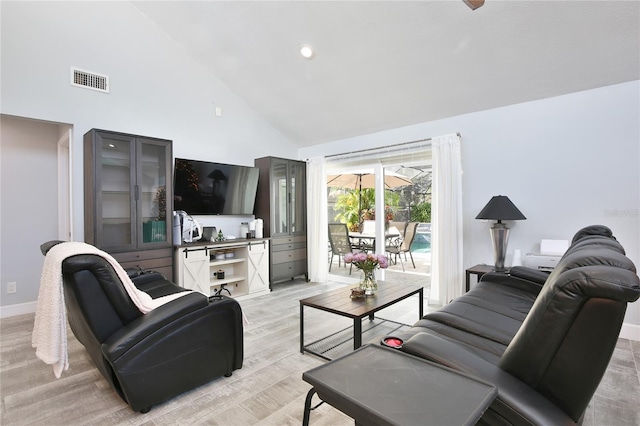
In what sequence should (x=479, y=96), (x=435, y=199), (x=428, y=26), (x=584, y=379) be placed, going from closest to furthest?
(x=584, y=379), (x=428, y=26), (x=479, y=96), (x=435, y=199)

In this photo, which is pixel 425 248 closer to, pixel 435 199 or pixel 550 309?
pixel 435 199

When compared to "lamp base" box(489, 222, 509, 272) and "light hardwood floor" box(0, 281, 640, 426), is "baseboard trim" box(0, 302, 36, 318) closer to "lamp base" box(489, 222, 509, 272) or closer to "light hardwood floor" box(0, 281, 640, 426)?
"light hardwood floor" box(0, 281, 640, 426)

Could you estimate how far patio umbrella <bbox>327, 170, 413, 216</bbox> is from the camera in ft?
15.1

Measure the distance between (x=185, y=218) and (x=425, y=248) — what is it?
3266 millimetres

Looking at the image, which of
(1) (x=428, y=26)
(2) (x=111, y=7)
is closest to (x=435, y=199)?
(1) (x=428, y=26)

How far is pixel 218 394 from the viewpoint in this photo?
2047 mm

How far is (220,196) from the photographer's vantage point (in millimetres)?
4414

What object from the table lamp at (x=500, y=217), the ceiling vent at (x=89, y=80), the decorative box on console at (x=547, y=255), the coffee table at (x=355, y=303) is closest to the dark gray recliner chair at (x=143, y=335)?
the coffee table at (x=355, y=303)

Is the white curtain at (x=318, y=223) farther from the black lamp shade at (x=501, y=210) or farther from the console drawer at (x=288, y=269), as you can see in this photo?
the black lamp shade at (x=501, y=210)

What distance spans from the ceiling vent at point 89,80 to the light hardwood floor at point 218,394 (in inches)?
103

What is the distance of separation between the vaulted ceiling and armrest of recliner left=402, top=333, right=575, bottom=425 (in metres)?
2.72

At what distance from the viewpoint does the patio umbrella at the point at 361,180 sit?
4613 millimetres

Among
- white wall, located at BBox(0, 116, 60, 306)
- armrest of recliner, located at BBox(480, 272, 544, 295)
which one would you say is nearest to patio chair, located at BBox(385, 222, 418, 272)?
armrest of recliner, located at BBox(480, 272, 544, 295)

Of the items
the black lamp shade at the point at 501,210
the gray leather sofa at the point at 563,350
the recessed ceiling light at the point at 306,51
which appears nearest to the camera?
the gray leather sofa at the point at 563,350
